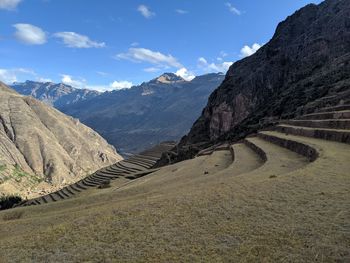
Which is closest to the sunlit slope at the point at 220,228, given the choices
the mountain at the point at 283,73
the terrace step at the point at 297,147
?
the terrace step at the point at 297,147

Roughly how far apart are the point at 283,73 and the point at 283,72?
0.77 feet

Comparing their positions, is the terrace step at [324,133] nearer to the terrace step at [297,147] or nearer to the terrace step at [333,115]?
the terrace step at [297,147]

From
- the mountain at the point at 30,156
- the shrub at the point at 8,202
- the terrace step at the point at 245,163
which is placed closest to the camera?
the terrace step at the point at 245,163

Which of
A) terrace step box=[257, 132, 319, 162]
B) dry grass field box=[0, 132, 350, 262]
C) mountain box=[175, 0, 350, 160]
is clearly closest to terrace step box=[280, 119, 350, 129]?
terrace step box=[257, 132, 319, 162]

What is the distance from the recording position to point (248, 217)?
10648 mm

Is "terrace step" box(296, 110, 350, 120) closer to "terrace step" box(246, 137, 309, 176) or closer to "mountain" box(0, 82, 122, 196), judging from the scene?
"terrace step" box(246, 137, 309, 176)

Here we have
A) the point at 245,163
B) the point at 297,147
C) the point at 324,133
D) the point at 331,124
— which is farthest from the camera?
the point at 331,124

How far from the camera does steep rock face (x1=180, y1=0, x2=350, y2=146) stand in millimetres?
61031

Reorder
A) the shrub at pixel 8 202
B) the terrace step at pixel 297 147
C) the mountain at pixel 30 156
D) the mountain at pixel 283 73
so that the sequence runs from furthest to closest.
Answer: the mountain at pixel 30 156 < the shrub at pixel 8 202 < the mountain at pixel 283 73 < the terrace step at pixel 297 147

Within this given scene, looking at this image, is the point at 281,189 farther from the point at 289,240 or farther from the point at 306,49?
the point at 306,49

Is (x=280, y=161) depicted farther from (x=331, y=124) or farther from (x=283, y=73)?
(x=283, y=73)

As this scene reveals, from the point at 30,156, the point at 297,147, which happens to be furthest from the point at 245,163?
the point at 30,156

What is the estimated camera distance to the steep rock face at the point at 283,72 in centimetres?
6103

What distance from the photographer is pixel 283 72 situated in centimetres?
7988
